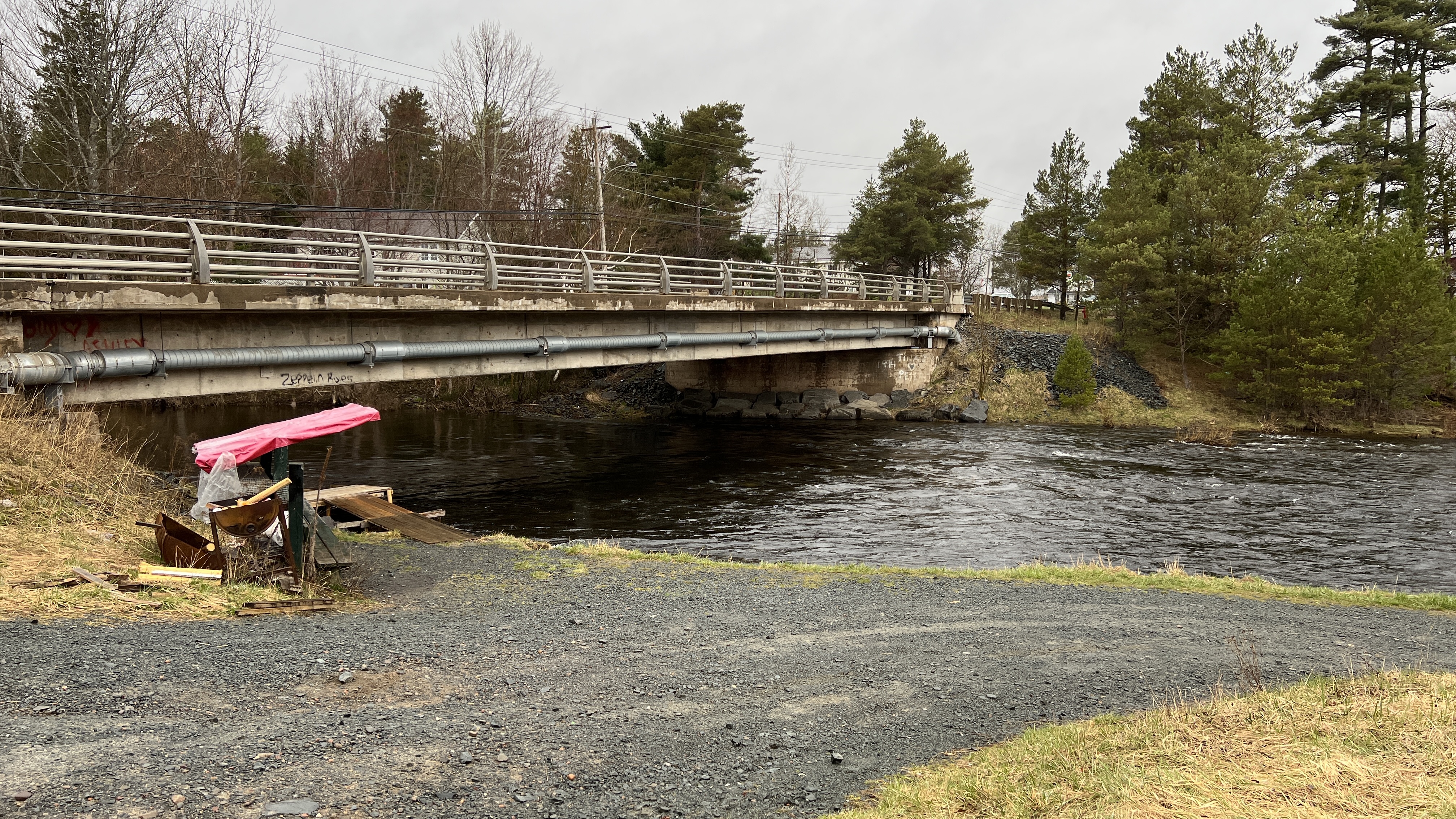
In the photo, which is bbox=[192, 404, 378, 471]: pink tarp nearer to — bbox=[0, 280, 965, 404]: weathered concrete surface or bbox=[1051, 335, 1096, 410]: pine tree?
bbox=[0, 280, 965, 404]: weathered concrete surface

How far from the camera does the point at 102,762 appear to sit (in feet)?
15.9

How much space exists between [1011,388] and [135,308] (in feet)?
106

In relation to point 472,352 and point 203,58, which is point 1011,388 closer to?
point 472,352

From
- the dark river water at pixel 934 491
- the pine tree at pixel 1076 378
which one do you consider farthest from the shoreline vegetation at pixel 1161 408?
the dark river water at pixel 934 491

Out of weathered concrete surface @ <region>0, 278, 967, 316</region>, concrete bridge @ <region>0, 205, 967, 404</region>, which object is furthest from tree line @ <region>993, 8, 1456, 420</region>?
weathered concrete surface @ <region>0, 278, 967, 316</region>

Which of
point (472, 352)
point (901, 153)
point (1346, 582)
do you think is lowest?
point (1346, 582)

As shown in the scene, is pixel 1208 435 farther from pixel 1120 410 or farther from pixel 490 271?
pixel 490 271

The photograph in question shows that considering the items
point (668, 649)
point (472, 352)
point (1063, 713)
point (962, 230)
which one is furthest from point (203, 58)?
point (962, 230)

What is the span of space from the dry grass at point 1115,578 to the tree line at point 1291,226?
82.3 feet

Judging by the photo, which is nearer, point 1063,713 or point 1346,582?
point 1063,713

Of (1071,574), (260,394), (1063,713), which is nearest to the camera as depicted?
(1063,713)

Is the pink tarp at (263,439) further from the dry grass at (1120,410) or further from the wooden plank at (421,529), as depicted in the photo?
the dry grass at (1120,410)

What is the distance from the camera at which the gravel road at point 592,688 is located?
16.1ft

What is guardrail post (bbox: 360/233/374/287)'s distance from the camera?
15867 mm
